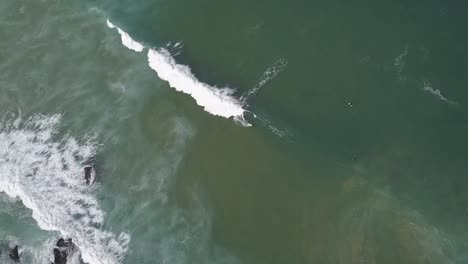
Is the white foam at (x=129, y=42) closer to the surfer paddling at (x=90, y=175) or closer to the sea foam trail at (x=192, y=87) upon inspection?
the sea foam trail at (x=192, y=87)

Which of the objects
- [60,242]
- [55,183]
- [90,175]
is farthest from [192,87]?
[60,242]

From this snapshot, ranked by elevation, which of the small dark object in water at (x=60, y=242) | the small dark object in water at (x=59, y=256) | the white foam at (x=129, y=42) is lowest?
the small dark object in water at (x=59, y=256)

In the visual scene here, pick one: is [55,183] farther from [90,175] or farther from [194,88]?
[194,88]

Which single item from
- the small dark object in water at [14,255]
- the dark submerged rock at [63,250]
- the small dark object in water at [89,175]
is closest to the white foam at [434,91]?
the small dark object in water at [89,175]

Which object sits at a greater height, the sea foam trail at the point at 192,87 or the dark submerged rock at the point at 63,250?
the sea foam trail at the point at 192,87

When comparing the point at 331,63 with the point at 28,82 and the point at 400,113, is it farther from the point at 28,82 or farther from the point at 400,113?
the point at 28,82

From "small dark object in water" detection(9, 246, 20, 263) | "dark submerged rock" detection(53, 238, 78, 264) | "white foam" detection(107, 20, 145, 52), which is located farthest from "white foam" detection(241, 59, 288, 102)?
"small dark object in water" detection(9, 246, 20, 263)

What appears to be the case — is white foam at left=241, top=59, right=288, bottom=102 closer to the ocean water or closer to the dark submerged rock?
the ocean water
